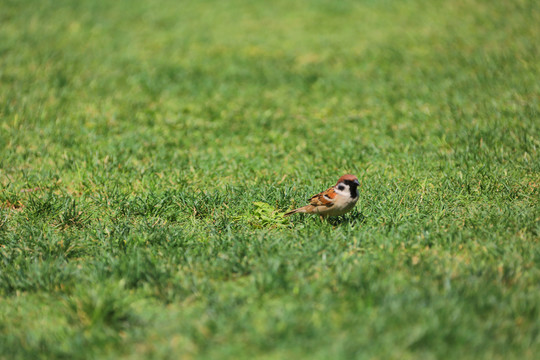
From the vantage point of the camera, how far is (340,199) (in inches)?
191

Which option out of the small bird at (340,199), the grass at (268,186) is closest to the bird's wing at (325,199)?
the small bird at (340,199)

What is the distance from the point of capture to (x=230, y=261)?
171 inches

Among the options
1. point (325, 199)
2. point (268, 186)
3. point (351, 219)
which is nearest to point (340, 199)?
point (325, 199)

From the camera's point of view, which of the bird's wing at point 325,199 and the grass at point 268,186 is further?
the bird's wing at point 325,199

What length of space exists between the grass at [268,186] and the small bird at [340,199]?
185mm

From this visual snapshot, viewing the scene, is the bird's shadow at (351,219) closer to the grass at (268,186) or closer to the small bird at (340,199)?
the grass at (268,186)

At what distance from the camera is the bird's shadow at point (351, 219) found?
5105 mm

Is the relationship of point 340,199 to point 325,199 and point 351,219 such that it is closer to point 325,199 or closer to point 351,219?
point 325,199

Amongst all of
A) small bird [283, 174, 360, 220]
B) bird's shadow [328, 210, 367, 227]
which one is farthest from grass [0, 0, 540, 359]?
small bird [283, 174, 360, 220]

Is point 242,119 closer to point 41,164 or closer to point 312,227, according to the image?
point 41,164

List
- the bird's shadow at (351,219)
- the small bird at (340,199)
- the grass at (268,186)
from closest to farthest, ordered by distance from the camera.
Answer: the grass at (268,186), the small bird at (340,199), the bird's shadow at (351,219)

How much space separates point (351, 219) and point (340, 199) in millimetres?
440

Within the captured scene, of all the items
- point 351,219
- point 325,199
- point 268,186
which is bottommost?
point 351,219

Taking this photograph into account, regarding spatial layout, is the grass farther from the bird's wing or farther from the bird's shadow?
the bird's wing
